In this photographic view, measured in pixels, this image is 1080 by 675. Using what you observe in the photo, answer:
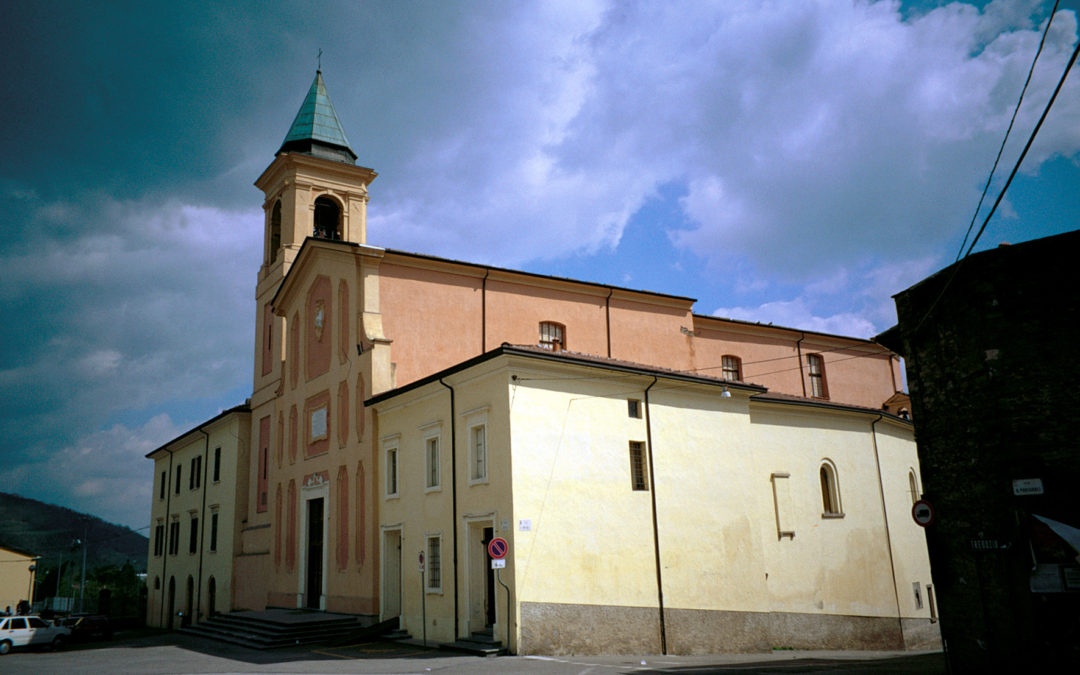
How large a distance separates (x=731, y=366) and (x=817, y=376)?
538 cm

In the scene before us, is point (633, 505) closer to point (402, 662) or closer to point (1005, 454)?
point (402, 662)

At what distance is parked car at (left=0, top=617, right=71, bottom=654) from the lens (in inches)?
1030

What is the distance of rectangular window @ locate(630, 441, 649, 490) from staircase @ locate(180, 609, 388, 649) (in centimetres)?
774

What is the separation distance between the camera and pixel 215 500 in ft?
124

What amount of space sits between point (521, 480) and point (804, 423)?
12.2 meters

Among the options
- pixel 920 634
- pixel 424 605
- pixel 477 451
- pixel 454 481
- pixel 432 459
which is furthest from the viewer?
pixel 920 634

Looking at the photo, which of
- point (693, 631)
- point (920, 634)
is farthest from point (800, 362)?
point (693, 631)

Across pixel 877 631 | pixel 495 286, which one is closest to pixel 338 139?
pixel 495 286

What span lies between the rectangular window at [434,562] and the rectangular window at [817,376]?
2225 centimetres

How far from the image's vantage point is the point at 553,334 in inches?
1114

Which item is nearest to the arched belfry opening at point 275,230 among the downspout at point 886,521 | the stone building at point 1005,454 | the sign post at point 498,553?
the sign post at point 498,553

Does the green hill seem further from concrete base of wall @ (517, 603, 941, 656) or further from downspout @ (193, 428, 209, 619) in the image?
concrete base of wall @ (517, 603, 941, 656)

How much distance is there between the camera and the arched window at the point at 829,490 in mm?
25875

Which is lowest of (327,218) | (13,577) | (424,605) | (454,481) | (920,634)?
(920,634)
